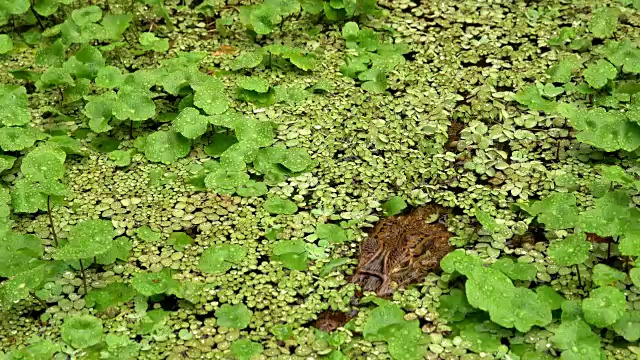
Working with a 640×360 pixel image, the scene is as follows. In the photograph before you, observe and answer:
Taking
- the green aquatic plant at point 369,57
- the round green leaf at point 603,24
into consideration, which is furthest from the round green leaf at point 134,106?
the round green leaf at point 603,24

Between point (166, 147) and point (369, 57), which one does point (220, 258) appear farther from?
point (369, 57)

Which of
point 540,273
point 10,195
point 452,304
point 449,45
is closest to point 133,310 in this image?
point 10,195

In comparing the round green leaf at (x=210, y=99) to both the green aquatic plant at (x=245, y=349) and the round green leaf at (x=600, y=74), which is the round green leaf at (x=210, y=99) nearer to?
the green aquatic plant at (x=245, y=349)

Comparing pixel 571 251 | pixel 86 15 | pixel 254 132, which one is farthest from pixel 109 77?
pixel 571 251

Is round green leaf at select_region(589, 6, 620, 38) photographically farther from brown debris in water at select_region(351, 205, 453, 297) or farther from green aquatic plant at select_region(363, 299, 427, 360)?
green aquatic plant at select_region(363, 299, 427, 360)

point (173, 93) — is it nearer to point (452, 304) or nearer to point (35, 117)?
point (35, 117)

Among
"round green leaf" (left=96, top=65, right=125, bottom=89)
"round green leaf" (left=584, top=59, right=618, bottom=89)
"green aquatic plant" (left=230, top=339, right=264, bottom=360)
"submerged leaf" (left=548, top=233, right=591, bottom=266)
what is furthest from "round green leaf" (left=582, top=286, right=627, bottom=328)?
"round green leaf" (left=96, top=65, right=125, bottom=89)

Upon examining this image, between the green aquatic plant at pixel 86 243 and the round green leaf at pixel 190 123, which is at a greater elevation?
the round green leaf at pixel 190 123
